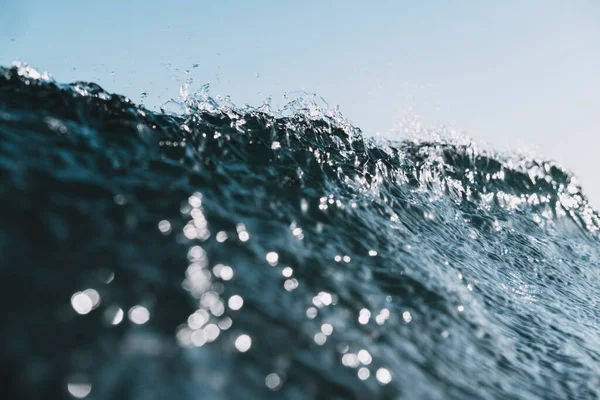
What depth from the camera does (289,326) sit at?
388cm

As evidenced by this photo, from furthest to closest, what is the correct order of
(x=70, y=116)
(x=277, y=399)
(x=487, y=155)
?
(x=487, y=155) → (x=70, y=116) → (x=277, y=399)

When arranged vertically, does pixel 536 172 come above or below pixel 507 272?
above

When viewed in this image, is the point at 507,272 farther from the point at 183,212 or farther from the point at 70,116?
the point at 70,116

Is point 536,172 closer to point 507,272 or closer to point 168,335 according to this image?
point 507,272

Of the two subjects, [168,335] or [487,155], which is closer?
[168,335]

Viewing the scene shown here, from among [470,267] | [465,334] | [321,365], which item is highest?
[470,267]

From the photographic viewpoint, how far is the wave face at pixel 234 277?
3.05m

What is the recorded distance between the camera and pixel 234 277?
163 inches

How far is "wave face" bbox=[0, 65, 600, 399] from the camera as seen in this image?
3053 mm

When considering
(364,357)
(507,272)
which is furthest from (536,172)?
(364,357)

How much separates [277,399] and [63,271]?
5.61 feet

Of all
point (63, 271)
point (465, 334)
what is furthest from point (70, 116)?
point (465, 334)

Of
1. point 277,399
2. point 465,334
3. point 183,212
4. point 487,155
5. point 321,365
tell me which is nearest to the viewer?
point 277,399

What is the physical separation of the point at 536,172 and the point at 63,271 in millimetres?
19921
